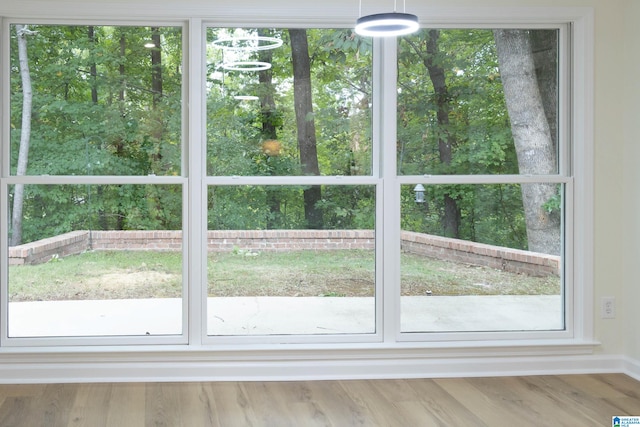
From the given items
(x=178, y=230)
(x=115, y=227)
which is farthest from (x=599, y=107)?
(x=115, y=227)

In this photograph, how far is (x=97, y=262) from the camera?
483cm

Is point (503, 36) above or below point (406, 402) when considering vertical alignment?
above

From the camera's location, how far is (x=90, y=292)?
15.9 ft

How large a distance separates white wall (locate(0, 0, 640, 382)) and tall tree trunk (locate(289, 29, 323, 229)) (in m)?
0.33

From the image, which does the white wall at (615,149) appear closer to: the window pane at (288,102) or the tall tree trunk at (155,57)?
the window pane at (288,102)

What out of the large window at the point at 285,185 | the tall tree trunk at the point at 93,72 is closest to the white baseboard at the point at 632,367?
the large window at the point at 285,185

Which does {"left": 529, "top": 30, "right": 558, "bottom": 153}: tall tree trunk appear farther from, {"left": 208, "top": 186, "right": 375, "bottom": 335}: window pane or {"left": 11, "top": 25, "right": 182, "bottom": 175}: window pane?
{"left": 11, "top": 25, "right": 182, "bottom": 175}: window pane

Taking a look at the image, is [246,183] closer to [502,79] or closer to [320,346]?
[320,346]

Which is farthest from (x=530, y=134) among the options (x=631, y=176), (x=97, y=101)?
(x=97, y=101)

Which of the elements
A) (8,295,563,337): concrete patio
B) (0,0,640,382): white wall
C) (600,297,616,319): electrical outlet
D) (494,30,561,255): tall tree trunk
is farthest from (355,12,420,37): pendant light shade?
(600,297,616,319): electrical outlet

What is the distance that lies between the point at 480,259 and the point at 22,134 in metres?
2.91

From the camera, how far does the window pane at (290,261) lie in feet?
16.0

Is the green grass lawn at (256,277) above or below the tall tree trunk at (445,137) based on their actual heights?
below

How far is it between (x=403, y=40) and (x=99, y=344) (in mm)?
2633
